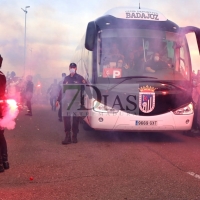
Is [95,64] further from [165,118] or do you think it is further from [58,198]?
[58,198]

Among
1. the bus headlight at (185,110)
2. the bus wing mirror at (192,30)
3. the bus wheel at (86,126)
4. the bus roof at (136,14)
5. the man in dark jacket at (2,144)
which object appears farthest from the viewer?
the bus wheel at (86,126)

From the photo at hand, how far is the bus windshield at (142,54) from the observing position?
315 inches

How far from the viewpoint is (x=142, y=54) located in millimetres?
8188

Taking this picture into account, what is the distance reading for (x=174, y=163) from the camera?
5992mm

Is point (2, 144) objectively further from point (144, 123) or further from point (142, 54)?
point (142, 54)

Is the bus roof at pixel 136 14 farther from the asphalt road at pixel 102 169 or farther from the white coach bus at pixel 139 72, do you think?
the asphalt road at pixel 102 169

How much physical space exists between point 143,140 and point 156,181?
3690 mm

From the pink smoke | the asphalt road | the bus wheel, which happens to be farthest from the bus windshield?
the pink smoke

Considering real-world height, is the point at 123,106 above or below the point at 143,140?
above

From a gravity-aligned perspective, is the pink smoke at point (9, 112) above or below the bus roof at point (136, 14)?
below

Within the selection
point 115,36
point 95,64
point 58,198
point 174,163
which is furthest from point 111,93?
point 58,198

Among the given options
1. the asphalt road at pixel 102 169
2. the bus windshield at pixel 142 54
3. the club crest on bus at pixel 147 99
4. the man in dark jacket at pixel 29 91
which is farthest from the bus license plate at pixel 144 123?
the man in dark jacket at pixel 29 91

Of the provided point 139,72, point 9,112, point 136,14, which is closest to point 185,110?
point 139,72

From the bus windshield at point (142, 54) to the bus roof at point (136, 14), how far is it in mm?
401
